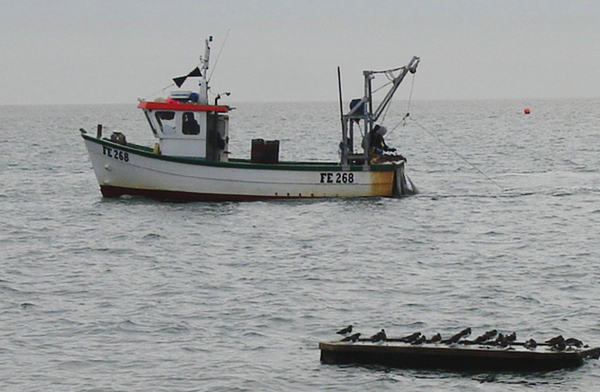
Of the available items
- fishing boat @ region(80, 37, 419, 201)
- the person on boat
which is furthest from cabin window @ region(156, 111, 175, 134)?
the person on boat

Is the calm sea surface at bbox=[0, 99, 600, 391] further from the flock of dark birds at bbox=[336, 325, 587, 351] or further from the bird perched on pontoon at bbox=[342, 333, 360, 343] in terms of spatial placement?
the bird perched on pontoon at bbox=[342, 333, 360, 343]

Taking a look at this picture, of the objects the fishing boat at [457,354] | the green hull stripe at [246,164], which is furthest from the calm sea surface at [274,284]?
the green hull stripe at [246,164]

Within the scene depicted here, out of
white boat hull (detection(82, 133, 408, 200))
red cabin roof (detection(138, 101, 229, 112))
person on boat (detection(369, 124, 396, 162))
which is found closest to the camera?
white boat hull (detection(82, 133, 408, 200))

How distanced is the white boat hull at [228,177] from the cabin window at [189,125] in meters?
1.11

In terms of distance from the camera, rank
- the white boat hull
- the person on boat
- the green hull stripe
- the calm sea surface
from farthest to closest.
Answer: the person on boat < the white boat hull < the green hull stripe < the calm sea surface

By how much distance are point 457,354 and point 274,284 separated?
7.85m

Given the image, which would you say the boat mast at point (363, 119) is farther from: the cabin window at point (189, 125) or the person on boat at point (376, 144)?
the cabin window at point (189, 125)

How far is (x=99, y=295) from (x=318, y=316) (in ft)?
15.2

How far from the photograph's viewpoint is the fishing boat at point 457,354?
16.2 meters

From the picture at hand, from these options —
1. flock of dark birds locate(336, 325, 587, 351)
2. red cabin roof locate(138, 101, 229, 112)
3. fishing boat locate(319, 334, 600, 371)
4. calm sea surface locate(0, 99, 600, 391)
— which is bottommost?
calm sea surface locate(0, 99, 600, 391)

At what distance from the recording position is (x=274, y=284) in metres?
23.7

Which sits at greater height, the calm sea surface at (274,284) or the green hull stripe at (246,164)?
the green hull stripe at (246,164)

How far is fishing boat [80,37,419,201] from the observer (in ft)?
114

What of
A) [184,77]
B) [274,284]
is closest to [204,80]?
[184,77]
